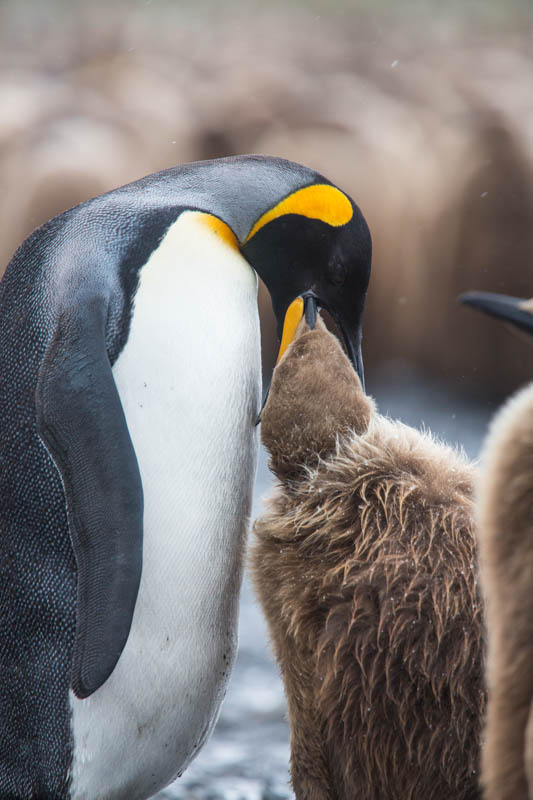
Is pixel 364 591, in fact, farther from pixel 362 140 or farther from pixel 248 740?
pixel 362 140

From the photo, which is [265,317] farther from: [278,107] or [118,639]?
[118,639]

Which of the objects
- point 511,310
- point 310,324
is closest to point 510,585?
point 511,310

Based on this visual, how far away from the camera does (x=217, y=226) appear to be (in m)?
1.19

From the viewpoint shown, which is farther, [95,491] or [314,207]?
[314,207]

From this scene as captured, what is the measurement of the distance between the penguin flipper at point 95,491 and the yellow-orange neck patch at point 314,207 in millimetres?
306

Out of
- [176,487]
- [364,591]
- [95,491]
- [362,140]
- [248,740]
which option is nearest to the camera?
[364,591]

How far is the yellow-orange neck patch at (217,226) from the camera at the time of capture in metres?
1.19

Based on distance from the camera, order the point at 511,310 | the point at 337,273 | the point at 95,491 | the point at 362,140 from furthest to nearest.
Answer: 1. the point at 362,140
2. the point at 337,273
3. the point at 95,491
4. the point at 511,310

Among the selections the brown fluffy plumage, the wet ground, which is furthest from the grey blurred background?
the brown fluffy plumage

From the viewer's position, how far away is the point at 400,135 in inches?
157

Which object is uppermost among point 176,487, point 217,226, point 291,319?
point 217,226

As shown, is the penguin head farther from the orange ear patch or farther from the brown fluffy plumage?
the brown fluffy plumage

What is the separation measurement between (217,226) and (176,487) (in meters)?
0.33

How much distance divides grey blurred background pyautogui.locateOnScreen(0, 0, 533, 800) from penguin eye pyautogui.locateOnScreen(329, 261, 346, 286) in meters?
2.20
